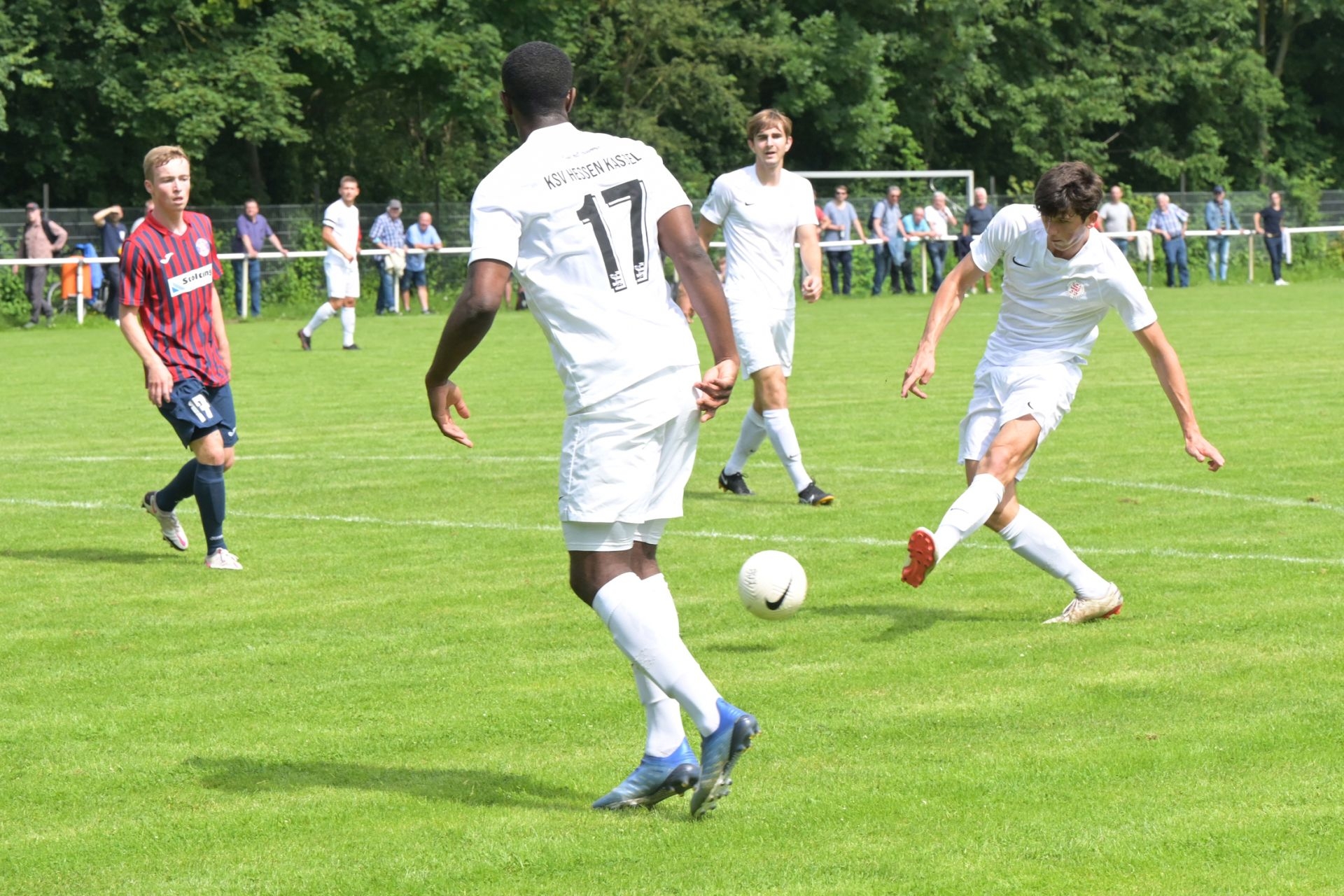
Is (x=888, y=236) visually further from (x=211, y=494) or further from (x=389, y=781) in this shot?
(x=389, y=781)

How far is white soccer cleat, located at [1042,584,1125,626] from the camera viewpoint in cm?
731

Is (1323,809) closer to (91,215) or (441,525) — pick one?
(441,525)

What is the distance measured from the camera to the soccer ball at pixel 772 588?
5.95 metres

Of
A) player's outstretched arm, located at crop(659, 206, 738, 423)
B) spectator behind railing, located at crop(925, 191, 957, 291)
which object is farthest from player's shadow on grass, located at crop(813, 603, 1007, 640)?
spectator behind railing, located at crop(925, 191, 957, 291)

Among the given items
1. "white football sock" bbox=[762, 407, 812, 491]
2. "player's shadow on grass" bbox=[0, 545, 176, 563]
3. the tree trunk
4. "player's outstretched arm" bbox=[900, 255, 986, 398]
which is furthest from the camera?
the tree trunk

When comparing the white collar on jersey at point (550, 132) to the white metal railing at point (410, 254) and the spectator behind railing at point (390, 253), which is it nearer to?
the white metal railing at point (410, 254)

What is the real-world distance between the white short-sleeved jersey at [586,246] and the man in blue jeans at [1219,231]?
37519 mm

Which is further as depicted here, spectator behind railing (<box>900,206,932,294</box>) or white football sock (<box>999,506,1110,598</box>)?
spectator behind railing (<box>900,206,932,294</box>)

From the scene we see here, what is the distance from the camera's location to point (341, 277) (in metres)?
23.8

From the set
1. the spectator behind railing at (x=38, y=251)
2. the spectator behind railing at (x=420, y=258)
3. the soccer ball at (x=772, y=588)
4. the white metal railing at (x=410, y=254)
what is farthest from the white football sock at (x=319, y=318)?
the soccer ball at (x=772, y=588)

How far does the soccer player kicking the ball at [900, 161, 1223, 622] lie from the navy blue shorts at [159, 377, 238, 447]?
11.5 feet

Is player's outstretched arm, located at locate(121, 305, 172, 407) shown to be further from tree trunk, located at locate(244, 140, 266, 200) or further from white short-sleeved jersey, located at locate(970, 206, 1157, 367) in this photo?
tree trunk, located at locate(244, 140, 266, 200)

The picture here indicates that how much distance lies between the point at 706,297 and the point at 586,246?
34cm

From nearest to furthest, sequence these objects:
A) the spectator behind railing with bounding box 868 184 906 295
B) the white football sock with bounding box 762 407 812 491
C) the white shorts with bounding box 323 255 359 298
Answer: the white football sock with bounding box 762 407 812 491
the white shorts with bounding box 323 255 359 298
the spectator behind railing with bounding box 868 184 906 295
